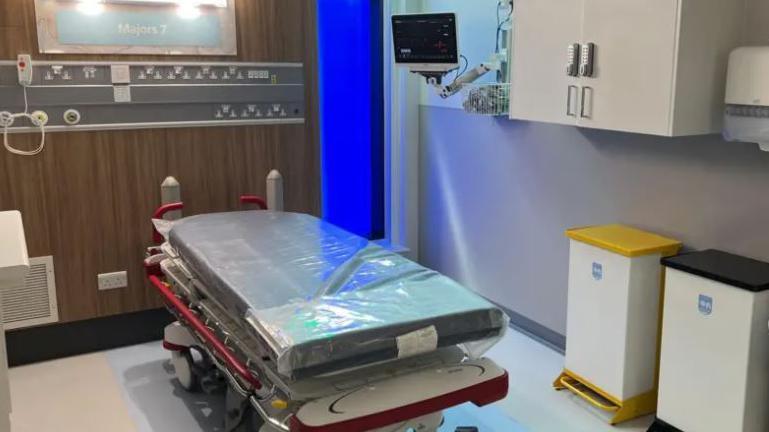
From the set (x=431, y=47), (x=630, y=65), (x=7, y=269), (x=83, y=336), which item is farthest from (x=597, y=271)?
(x=83, y=336)

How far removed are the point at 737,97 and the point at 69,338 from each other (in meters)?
3.61

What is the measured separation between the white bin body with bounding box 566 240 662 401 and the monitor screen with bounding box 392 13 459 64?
141 centimetres

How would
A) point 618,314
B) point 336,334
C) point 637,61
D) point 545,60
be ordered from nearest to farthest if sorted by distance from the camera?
point 336,334 → point 637,61 → point 618,314 → point 545,60

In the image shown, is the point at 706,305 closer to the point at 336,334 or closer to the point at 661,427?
the point at 661,427

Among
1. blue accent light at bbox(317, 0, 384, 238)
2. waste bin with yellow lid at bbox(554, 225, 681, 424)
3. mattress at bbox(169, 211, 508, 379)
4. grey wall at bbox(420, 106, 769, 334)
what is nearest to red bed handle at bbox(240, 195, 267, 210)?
mattress at bbox(169, 211, 508, 379)

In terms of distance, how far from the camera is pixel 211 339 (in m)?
2.69

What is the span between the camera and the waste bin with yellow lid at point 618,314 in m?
3.09

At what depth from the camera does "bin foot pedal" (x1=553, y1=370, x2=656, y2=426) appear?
316 cm

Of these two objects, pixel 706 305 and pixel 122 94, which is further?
pixel 122 94

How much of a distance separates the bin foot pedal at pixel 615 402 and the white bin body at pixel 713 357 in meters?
0.21

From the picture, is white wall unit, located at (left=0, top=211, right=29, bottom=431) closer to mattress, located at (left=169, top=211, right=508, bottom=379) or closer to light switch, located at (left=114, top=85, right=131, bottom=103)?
mattress, located at (left=169, top=211, right=508, bottom=379)

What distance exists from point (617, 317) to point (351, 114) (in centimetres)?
284

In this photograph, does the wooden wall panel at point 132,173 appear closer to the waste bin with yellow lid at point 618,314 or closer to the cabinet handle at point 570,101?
the cabinet handle at point 570,101

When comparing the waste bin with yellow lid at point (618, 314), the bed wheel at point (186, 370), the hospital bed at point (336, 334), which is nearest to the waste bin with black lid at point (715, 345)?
the waste bin with yellow lid at point (618, 314)
